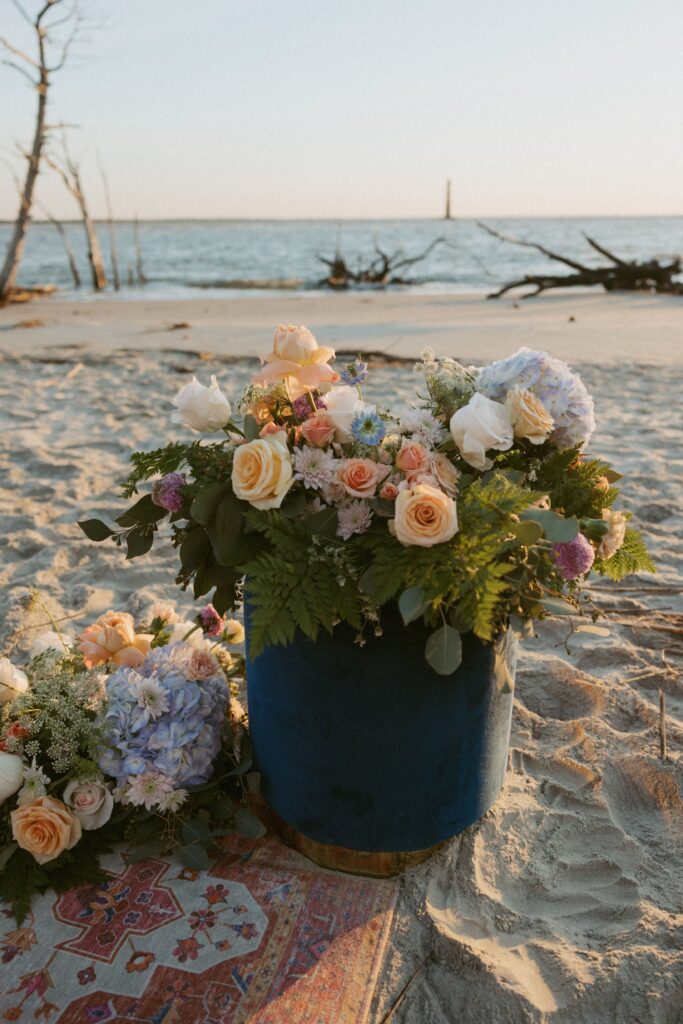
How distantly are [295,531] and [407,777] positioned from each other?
2.22ft

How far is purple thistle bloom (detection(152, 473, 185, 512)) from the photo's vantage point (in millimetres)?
1827

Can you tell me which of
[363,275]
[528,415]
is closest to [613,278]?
[363,275]

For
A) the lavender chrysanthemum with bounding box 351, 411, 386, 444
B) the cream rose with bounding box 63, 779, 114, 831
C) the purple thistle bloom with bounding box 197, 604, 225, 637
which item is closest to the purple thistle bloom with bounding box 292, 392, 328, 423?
the lavender chrysanthemum with bounding box 351, 411, 386, 444

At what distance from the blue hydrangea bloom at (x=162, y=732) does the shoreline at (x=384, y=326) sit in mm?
6440

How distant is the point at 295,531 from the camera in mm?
1717

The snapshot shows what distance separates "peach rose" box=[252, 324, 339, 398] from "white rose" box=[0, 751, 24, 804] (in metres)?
1.17

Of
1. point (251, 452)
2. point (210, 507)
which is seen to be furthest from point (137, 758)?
point (251, 452)

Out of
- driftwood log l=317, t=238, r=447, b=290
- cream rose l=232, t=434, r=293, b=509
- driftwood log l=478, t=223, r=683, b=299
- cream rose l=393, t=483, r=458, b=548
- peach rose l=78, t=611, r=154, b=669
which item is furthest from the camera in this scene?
driftwood log l=317, t=238, r=447, b=290

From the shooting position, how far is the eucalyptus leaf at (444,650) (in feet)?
5.29

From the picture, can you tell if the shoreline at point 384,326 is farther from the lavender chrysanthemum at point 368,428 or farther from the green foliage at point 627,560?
the lavender chrysanthemum at point 368,428

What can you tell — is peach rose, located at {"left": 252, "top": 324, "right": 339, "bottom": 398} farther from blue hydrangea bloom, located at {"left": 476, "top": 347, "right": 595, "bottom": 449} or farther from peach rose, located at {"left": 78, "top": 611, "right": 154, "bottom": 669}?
peach rose, located at {"left": 78, "top": 611, "right": 154, "bottom": 669}

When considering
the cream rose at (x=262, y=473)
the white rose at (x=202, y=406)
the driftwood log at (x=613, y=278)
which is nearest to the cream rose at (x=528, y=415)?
the cream rose at (x=262, y=473)

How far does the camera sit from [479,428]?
1.67m

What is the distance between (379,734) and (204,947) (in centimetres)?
63
